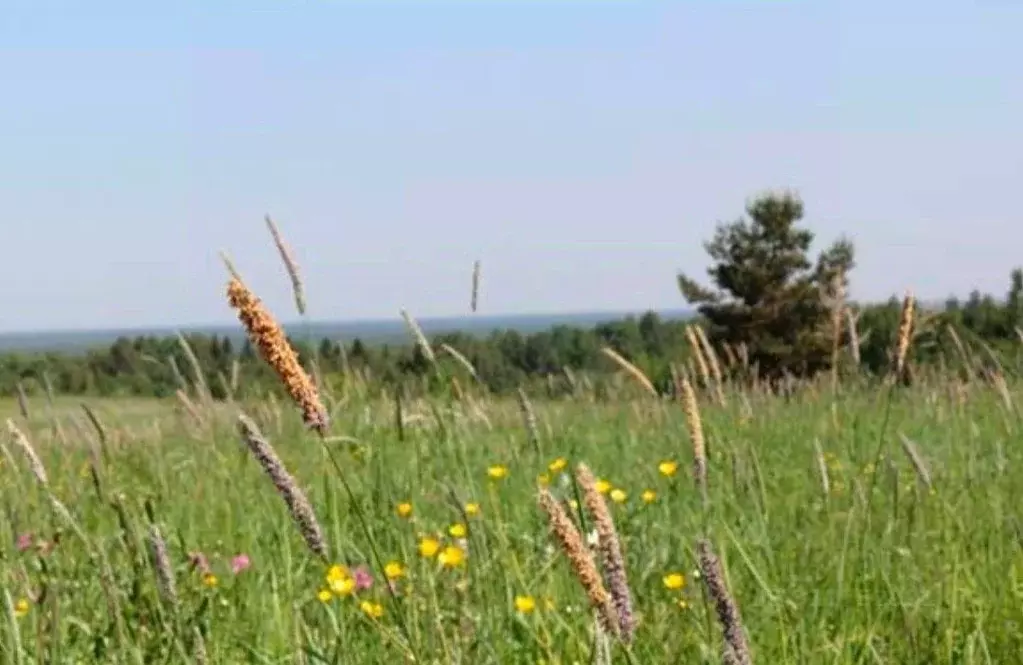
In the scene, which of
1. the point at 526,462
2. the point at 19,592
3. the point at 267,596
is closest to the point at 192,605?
the point at 267,596

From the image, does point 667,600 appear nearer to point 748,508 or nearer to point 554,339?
point 748,508

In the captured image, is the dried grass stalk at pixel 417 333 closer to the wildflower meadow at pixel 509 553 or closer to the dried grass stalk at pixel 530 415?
the wildflower meadow at pixel 509 553

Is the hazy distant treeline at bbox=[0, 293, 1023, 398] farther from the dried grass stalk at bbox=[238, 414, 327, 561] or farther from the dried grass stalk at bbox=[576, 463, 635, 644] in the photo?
the dried grass stalk at bbox=[576, 463, 635, 644]

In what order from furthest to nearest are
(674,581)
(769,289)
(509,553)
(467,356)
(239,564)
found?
(769,289)
(467,356)
(239,564)
(674,581)
(509,553)

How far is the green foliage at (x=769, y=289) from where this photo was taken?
1725 inches

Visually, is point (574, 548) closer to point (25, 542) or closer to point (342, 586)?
point (342, 586)

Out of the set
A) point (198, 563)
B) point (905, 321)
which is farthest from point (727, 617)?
point (198, 563)

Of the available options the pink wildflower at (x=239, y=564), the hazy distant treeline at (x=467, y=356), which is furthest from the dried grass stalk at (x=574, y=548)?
the pink wildflower at (x=239, y=564)

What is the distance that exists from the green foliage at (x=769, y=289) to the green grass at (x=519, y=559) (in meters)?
37.7

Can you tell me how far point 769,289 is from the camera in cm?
4622

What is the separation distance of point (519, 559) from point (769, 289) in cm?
4326

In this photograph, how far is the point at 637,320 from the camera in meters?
58.7

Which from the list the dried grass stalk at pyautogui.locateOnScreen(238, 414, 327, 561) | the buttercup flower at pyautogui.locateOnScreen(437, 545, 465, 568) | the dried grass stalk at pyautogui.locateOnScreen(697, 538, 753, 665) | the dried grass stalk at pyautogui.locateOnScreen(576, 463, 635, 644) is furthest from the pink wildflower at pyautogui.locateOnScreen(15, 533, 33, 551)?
the dried grass stalk at pyautogui.locateOnScreen(697, 538, 753, 665)

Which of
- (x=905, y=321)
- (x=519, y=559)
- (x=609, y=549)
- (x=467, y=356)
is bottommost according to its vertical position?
(x=519, y=559)
